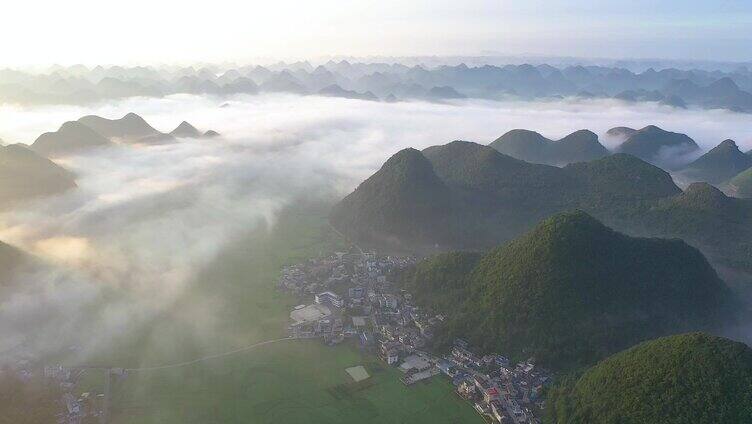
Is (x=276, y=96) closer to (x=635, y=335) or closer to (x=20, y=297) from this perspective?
(x=20, y=297)

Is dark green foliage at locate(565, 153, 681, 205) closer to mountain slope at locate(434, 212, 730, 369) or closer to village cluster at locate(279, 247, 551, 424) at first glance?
mountain slope at locate(434, 212, 730, 369)

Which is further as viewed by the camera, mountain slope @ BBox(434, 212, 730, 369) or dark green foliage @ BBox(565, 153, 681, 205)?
dark green foliage @ BBox(565, 153, 681, 205)

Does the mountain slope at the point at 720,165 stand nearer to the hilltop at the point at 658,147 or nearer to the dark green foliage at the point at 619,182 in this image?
the hilltop at the point at 658,147

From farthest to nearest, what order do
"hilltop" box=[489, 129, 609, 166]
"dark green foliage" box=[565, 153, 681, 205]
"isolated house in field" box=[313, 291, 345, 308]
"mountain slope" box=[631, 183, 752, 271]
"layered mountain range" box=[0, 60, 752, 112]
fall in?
"layered mountain range" box=[0, 60, 752, 112]
"hilltop" box=[489, 129, 609, 166]
"dark green foliage" box=[565, 153, 681, 205]
"mountain slope" box=[631, 183, 752, 271]
"isolated house in field" box=[313, 291, 345, 308]

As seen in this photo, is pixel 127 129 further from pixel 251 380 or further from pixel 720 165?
pixel 720 165

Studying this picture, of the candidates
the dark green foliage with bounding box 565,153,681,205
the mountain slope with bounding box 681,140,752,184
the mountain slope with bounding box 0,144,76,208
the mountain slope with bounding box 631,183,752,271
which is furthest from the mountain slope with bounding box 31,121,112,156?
the mountain slope with bounding box 681,140,752,184

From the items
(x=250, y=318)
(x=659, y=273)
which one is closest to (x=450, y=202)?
(x=659, y=273)

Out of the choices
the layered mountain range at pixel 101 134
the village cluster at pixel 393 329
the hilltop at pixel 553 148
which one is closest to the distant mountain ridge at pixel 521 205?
the village cluster at pixel 393 329
